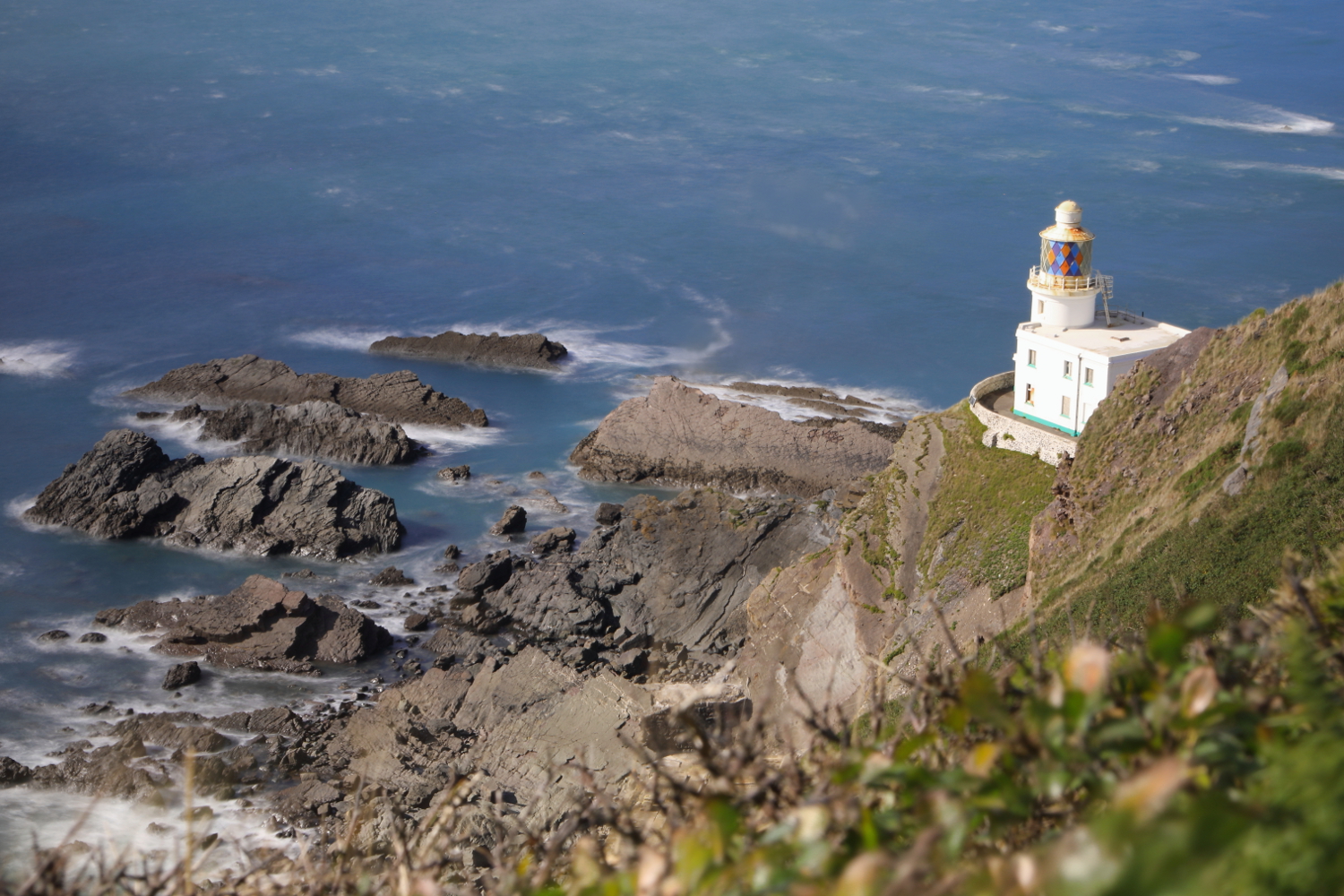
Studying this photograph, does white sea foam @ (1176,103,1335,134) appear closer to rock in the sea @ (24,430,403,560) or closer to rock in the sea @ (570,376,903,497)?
rock in the sea @ (570,376,903,497)

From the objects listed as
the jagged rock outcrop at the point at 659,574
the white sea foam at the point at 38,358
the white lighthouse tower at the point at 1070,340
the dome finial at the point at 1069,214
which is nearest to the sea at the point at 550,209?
the white sea foam at the point at 38,358

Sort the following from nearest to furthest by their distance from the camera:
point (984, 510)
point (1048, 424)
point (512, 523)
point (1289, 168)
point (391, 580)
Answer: point (984, 510), point (1048, 424), point (391, 580), point (512, 523), point (1289, 168)

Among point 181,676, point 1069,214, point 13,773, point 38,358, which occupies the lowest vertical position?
point 13,773

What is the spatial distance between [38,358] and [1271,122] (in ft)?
287

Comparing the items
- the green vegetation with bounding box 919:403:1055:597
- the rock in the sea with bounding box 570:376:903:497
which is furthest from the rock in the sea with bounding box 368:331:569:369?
the green vegetation with bounding box 919:403:1055:597

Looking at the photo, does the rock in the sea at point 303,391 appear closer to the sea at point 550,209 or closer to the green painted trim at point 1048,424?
the sea at point 550,209

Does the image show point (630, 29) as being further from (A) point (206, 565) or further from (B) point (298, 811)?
(B) point (298, 811)

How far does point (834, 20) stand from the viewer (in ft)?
411

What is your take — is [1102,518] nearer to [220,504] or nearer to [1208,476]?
[1208,476]

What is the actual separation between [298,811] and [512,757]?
187 inches

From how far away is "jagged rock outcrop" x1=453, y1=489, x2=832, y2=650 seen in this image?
3550 centimetres

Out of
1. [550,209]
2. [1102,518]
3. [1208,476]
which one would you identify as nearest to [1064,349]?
[1102,518]

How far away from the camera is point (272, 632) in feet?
114

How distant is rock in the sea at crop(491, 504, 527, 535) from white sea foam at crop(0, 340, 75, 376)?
29829 mm
